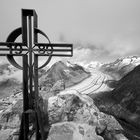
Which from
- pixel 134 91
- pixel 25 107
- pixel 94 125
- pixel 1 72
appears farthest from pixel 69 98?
pixel 1 72

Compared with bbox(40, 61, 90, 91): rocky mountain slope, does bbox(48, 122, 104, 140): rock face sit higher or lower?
lower

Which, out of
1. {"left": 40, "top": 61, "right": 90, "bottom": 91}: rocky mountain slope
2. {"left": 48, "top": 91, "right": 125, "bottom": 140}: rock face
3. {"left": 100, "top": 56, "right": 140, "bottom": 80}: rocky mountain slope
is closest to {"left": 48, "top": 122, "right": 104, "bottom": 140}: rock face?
{"left": 48, "top": 91, "right": 125, "bottom": 140}: rock face

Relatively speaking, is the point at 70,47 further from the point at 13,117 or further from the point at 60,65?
the point at 60,65

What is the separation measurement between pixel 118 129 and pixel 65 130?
2541 mm

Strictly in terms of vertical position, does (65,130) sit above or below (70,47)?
below

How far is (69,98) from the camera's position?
692cm

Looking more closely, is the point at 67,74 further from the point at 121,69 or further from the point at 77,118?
the point at 77,118

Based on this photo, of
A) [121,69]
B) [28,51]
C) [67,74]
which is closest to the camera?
[28,51]

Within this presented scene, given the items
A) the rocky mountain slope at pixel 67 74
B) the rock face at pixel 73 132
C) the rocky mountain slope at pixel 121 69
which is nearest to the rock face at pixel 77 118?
the rock face at pixel 73 132

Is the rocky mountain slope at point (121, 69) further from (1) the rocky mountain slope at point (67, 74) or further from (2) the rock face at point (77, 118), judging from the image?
(2) the rock face at point (77, 118)

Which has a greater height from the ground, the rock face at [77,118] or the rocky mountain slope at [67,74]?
the rocky mountain slope at [67,74]

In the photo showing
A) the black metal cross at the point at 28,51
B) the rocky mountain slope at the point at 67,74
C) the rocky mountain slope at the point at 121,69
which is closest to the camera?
the black metal cross at the point at 28,51

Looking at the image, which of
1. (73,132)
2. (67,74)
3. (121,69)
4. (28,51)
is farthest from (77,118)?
(121,69)

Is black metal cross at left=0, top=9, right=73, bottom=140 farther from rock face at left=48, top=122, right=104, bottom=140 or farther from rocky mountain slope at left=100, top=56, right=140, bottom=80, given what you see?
rocky mountain slope at left=100, top=56, right=140, bottom=80
